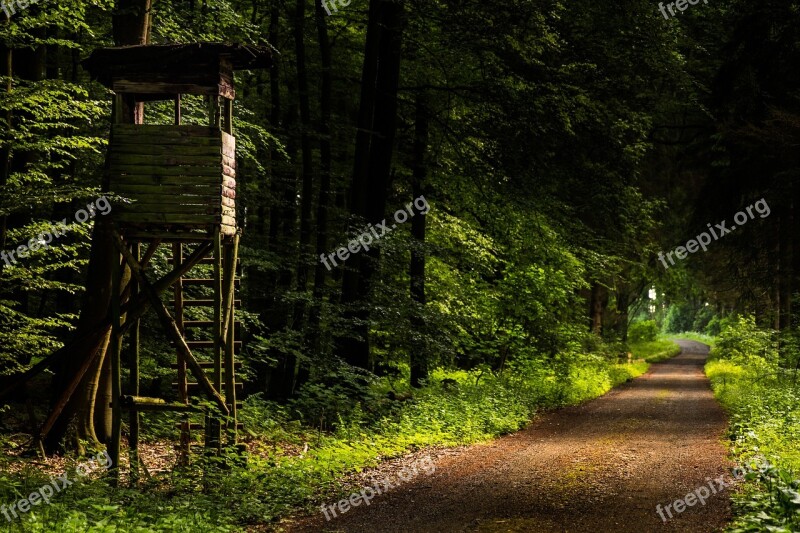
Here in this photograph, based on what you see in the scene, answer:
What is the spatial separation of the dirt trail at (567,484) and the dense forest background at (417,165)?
2.95m

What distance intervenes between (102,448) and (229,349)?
7.66 ft

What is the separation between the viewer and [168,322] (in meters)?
10.3

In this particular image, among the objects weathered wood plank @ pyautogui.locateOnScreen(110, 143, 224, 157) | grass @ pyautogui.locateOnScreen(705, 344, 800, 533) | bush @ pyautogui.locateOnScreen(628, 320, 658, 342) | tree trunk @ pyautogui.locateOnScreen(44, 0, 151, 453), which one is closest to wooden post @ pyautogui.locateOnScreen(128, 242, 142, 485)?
tree trunk @ pyautogui.locateOnScreen(44, 0, 151, 453)

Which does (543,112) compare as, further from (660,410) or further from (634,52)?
(660,410)

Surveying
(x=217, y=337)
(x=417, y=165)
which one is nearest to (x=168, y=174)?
(x=217, y=337)

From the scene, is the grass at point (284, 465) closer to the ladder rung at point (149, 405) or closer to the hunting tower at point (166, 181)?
the ladder rung at point (149, 405)

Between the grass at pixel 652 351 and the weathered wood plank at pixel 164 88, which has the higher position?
the weathered wood plank at pixel 164 88

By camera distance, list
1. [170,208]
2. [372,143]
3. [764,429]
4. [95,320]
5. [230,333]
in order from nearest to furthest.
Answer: [170,208] < [95,320] < [230,333] < [764,429] < [372,143]

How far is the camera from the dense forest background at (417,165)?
1277 cm

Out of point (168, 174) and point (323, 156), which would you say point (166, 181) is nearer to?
point (168, 174)

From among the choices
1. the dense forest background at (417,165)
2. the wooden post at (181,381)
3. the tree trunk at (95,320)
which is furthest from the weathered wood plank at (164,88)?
the wooden post at (181,381)

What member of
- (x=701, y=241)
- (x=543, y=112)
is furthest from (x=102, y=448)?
(x=701, y=241)

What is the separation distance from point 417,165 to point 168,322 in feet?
31.8

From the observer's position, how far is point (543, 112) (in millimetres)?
16219
